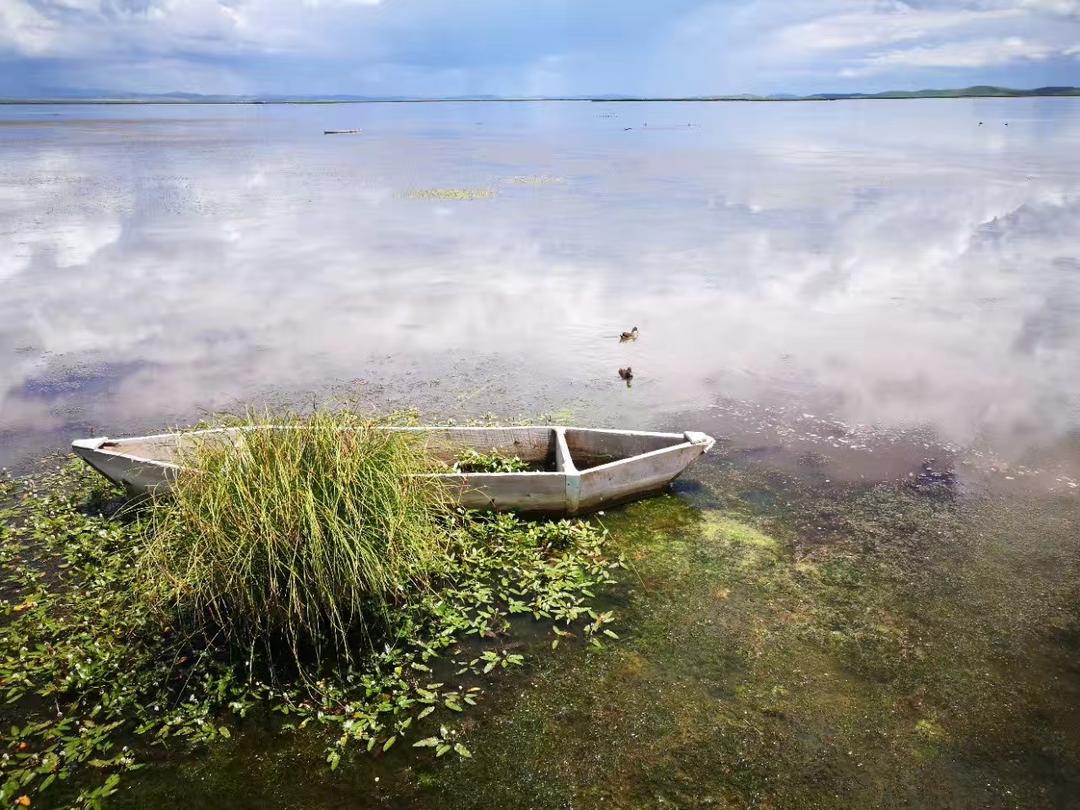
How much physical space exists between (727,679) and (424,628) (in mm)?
2260

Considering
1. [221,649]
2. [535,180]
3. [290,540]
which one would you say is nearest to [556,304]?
[290,540]

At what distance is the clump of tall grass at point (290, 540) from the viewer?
5.56 meters

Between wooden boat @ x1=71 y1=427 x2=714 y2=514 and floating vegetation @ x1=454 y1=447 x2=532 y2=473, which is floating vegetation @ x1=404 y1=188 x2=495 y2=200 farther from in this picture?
floating vegetation @ x1=454 y1=447 x2=532 y2=473

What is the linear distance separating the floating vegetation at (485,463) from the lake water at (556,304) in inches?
80.8

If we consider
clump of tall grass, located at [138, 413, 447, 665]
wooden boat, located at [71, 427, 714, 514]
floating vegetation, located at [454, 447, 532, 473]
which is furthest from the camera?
floating vegetation, located at [454, 447, 532, 473]

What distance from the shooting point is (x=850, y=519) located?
7645 millimetres

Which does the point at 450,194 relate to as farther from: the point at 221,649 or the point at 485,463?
the point at 221,649

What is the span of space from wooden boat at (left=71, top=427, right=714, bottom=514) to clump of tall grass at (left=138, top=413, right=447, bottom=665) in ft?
2.46

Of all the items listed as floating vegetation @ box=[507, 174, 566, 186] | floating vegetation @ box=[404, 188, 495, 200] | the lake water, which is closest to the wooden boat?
the lake water

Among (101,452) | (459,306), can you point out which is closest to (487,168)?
(459,306)

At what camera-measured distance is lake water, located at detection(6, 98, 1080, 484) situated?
10.5 metres

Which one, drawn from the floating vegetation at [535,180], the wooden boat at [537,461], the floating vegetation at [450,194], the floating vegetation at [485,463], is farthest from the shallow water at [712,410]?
the floating vegetation at [535,180]

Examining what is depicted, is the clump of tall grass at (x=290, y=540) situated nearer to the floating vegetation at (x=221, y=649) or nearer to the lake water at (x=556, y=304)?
the floating vegetation at (x=221, y=649)

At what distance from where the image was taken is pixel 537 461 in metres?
8.30
